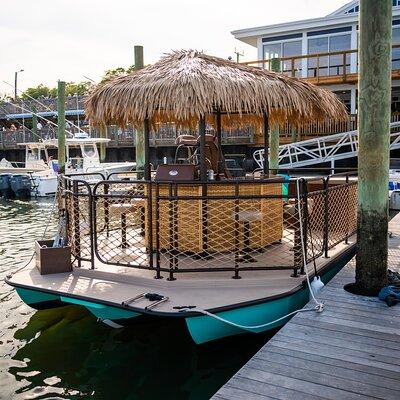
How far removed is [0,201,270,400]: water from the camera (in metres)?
4.73

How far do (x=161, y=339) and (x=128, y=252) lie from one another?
5.39 feet

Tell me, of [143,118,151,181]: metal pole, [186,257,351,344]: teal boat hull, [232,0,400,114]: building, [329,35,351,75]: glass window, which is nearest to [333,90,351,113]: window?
[232,0,400,114]: building

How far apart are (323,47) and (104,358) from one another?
21.6 metres

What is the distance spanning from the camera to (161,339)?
19.2 feet

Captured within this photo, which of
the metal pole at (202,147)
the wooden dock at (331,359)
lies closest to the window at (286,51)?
the metal pole at (202,147)

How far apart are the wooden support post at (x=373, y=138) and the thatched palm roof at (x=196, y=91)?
1354 millimetres

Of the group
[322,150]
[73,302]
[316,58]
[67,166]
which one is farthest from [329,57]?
[73,302]

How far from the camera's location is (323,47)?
23.6m

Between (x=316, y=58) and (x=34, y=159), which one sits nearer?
(x=316, y=58)

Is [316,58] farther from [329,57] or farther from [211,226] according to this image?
[211,226]

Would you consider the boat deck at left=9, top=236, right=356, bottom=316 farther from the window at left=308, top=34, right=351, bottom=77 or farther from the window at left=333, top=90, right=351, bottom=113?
the window at left=333, top=90, right=351, bottom=113

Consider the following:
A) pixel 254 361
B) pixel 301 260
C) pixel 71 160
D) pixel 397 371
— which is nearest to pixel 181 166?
pixel 301 260

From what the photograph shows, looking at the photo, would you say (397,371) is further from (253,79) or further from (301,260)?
(253,79)

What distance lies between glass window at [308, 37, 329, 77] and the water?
63.2 feet
